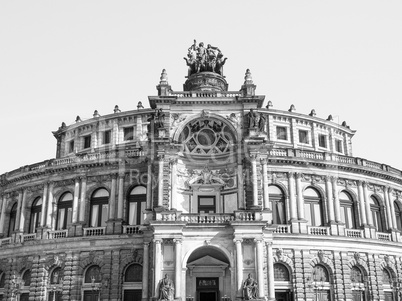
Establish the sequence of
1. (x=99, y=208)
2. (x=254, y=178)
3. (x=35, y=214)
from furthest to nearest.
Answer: (x=35, y=214), (x=99, y=208), (x=254, y=178)

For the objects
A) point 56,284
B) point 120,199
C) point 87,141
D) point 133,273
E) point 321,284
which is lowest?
point 321,284

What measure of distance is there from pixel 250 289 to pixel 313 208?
13717mm

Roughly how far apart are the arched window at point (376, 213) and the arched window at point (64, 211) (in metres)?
30.3

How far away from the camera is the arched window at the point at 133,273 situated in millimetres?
43500

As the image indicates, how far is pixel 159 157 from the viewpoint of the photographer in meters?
41.0

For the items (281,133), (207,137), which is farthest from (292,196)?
(281,133)

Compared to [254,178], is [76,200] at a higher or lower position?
lower

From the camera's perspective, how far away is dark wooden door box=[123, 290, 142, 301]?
42.7m

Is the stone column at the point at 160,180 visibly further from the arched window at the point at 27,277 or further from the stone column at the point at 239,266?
the arched window at the point at 27,277

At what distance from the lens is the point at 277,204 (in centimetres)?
4569

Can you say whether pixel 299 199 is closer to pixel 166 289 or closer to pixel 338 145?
pixel 166 289

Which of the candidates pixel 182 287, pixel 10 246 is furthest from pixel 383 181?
pixel 10 246

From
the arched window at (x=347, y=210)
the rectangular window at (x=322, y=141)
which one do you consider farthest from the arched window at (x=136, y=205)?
the rectangular window at (x=322, y=141)

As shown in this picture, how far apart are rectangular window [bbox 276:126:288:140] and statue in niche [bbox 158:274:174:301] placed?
25502 millimetres
